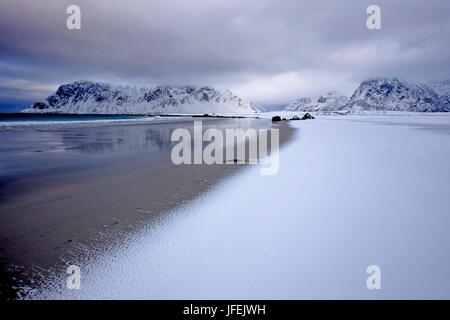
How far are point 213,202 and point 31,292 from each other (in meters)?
3.15

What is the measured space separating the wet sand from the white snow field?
38 cm

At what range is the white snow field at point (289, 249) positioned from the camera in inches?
103

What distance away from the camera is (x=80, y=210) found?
4645mm

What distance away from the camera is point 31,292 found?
2.63 metres

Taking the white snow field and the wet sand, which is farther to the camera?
the wet sand

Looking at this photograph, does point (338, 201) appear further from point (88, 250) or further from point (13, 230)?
point (13, 230)

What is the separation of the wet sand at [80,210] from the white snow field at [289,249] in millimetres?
383

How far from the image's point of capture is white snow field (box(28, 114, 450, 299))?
261 centimetres

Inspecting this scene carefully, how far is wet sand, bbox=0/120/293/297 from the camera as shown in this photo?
3.22 m

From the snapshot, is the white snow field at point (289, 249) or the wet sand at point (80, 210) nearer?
the white snow field at point (289, 249)

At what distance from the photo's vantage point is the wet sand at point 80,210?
10.6 ft
